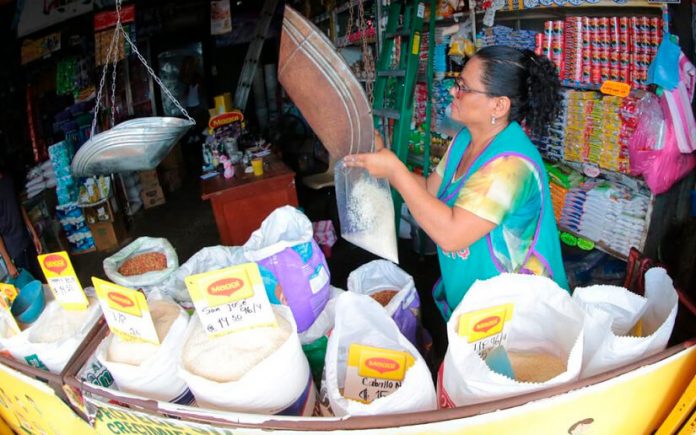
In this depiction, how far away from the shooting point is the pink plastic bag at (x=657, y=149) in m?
1.76

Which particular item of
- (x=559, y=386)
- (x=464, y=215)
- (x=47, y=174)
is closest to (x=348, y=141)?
(x=464, y=215)

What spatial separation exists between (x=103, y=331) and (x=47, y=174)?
360 centimetres

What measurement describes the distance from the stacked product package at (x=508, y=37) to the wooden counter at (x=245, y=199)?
1.52m

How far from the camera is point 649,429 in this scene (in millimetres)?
809

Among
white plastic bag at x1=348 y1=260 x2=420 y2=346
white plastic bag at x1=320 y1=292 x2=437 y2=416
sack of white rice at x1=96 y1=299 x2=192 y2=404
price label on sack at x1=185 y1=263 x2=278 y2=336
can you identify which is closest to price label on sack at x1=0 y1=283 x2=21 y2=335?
sack of white rice at x1=96 y1=299 x2=192 y2=404

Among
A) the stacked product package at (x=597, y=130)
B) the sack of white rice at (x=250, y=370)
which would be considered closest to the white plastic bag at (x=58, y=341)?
the sack of white rice at (x=250, y=370)

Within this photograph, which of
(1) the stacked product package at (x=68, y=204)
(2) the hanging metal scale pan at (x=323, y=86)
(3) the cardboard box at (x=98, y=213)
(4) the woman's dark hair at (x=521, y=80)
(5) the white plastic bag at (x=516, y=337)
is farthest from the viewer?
(3) the cardboard box at (x=98, y=213)

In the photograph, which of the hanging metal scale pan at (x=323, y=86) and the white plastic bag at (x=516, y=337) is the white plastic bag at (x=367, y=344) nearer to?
the white plastic bag at (x=516, y=337)

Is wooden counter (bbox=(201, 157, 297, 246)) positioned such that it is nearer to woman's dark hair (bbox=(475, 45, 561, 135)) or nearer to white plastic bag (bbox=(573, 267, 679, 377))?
woman's dark hair (bbox=(475, 45, 561, 135))

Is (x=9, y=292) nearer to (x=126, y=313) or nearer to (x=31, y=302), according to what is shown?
(x=31, y=302)

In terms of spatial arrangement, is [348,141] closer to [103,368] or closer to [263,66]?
[103,368]

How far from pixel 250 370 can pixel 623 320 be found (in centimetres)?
73

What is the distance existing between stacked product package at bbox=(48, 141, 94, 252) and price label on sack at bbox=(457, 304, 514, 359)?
4101mm

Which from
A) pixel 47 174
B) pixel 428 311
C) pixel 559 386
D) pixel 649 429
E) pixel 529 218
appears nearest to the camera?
pixel 559 386
